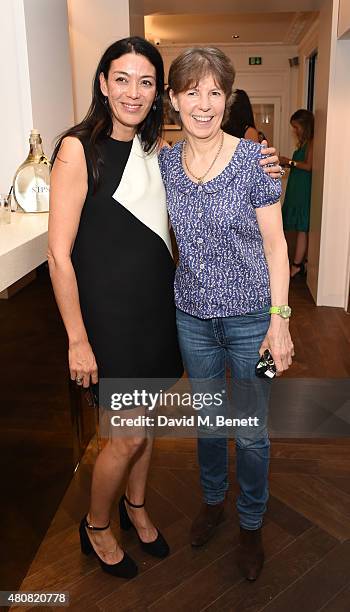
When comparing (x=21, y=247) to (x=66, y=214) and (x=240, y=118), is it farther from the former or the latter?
(x=240, y=118)

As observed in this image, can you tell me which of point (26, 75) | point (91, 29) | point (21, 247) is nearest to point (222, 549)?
point (21, 247)

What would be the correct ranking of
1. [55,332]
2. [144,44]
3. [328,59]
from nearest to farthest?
[144,44], [55,332], [328,59]

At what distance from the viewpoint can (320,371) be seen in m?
3.30

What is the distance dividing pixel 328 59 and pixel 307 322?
1.97m

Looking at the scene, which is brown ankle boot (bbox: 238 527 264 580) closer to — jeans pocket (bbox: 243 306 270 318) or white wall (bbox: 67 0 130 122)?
jeans pocket (bbox: 243 306 270 318)

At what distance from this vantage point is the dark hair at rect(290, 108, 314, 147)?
5109 mm

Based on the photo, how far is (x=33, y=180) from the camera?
1.78m

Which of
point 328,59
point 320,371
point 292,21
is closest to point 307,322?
point 320,371

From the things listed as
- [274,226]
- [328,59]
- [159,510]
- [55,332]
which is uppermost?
[328,59]

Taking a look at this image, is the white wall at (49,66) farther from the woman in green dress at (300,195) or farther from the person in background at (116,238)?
the woman in green dress at (300,195)

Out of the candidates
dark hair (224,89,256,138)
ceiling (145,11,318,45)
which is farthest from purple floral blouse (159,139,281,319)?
ceiling (145,11,318,45)

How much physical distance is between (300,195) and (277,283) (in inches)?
163

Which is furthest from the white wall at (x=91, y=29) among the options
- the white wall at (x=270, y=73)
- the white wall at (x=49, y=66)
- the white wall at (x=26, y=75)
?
the white wall at (x=270, y=73)

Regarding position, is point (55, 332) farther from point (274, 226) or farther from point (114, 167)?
point (274, 226)
